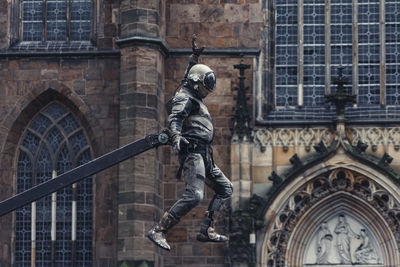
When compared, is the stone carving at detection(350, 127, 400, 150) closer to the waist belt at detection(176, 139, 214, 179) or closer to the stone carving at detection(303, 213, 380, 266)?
the stone carving at detection(303, 213, 380, 266)

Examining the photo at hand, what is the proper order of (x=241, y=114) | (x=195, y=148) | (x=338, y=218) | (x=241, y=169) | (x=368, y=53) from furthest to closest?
(x=368, y=53) → (x=338, y=218) → (x=241, y=169) → (x=241, y=114) → (x=195, y=148)

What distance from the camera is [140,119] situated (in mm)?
22859

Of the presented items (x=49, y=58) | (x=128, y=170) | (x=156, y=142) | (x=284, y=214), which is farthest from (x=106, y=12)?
(x=156, y=142)

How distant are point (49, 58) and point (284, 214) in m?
5.10

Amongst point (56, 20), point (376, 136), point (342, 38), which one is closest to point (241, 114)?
point (376, 136)

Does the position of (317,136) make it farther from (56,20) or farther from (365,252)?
(56,20)

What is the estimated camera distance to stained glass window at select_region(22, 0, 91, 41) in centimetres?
2448

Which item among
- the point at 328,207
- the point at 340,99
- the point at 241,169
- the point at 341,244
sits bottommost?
the point at 341,244

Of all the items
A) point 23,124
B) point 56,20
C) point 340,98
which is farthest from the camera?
point 56,20

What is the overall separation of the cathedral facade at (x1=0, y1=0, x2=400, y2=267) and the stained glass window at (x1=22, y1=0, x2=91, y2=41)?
→ 3 centimetres

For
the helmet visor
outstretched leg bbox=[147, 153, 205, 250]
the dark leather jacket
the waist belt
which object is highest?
the helmet visor

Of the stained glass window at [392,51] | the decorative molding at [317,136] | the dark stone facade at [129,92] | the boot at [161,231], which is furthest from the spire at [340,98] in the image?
the boot at [161,231]

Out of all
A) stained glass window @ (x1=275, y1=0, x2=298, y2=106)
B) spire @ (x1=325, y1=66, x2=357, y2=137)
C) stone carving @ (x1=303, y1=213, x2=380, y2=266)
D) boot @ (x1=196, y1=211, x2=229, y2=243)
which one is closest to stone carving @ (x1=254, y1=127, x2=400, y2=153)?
spire @ (x1=325, y1=66, x2=357, y2=137)

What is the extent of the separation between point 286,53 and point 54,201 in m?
5.00
